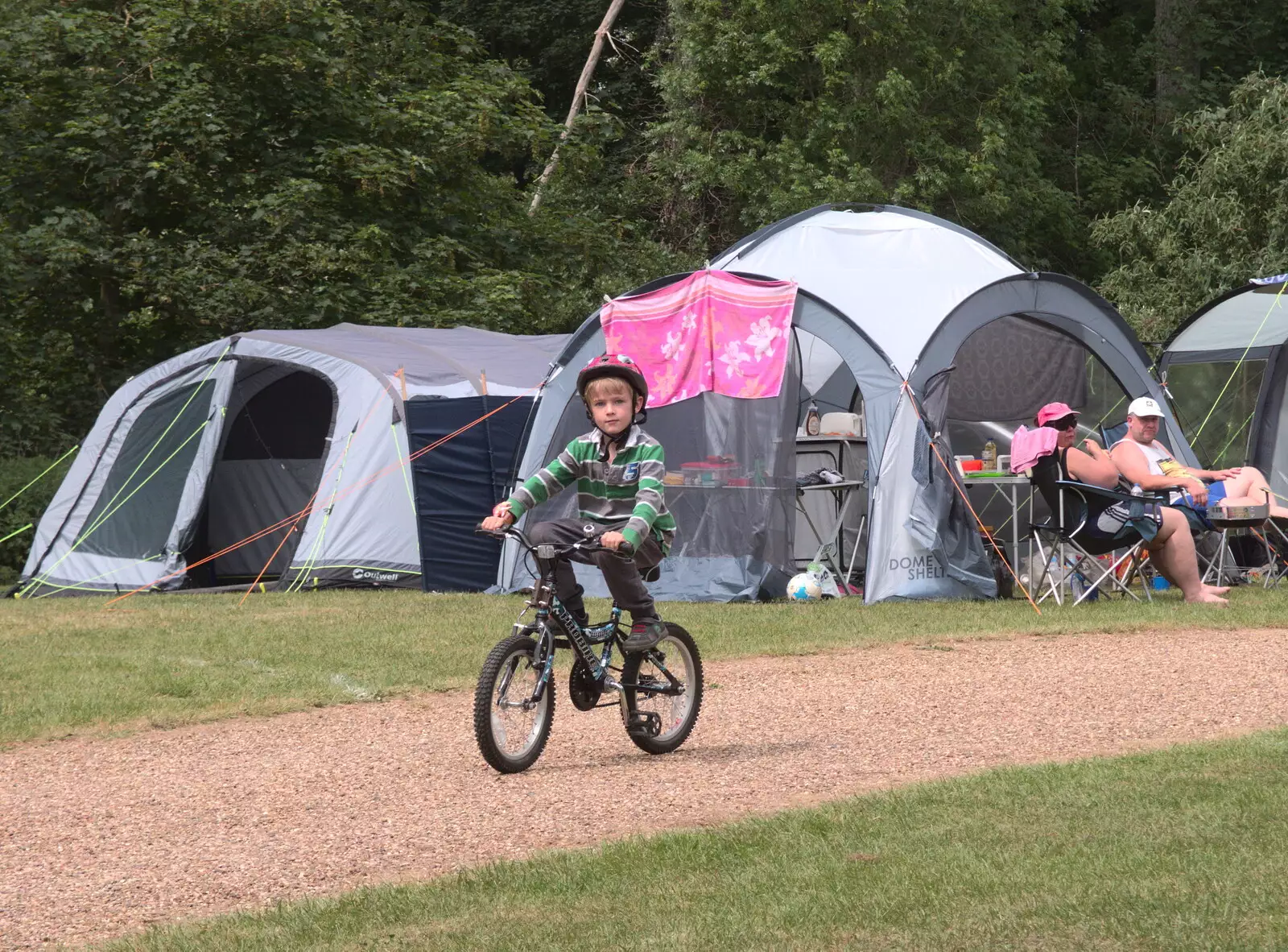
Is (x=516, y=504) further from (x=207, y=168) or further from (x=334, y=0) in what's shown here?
(x=334, y=0)

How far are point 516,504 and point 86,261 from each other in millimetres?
14333

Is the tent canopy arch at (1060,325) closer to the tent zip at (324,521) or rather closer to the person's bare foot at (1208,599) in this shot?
the person's bare foot at (1208,599)

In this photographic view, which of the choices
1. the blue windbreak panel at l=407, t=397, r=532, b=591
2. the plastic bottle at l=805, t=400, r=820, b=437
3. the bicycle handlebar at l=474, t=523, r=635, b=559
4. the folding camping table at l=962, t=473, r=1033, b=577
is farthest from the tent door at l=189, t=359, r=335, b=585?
the bicycle handlebar at l=474, t=523, r=635, b=559

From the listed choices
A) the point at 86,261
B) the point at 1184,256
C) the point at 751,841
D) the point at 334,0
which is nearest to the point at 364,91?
the point at 334,0

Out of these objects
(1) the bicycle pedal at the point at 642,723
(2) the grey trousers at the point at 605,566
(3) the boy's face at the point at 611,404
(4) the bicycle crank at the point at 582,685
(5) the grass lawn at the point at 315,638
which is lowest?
(5) the grass lawn at the point at 315,638

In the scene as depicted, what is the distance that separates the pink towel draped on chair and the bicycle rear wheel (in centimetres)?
504

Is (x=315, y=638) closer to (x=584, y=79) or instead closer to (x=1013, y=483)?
(x=1013, y=483)

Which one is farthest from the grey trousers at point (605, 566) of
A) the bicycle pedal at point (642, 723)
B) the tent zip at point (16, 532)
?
the tent zip at point (16, 532)

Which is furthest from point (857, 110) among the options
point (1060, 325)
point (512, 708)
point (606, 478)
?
point (512, 708)

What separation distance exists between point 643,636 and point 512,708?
0.54 metres

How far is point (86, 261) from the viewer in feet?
61.7

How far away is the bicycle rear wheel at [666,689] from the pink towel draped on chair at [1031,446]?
198 inches

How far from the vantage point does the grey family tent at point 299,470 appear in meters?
13.4

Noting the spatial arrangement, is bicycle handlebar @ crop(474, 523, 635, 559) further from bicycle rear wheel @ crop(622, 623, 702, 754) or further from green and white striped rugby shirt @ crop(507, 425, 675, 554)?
bicycle rear wheel @ crop(622, 623, 702, 754)
